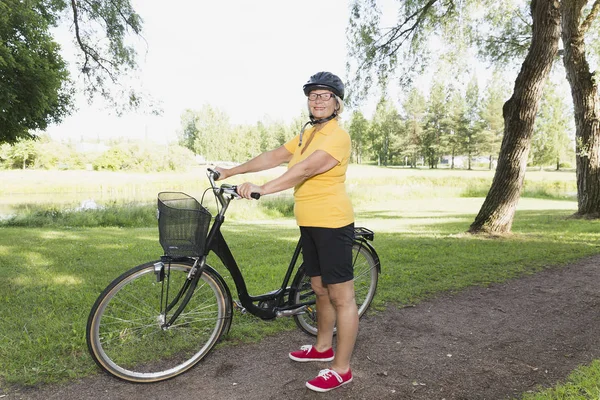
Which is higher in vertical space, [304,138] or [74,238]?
[304,138]

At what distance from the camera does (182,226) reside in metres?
2.88

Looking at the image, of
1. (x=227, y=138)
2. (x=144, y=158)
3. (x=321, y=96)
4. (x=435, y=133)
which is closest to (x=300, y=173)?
(x=321, y=96)

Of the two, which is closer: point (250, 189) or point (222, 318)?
point (250, 189)

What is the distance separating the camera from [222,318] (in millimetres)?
3314

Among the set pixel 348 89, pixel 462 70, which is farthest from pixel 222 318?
pixel 462 70

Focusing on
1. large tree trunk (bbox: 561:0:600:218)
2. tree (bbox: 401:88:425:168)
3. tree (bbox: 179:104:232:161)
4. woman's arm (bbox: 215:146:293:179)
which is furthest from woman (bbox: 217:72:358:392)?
tree (bbox: 401:88:425:168)

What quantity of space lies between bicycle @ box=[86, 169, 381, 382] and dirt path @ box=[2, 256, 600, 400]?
0.59 ft

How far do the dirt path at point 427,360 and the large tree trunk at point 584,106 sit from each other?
866 centimetres

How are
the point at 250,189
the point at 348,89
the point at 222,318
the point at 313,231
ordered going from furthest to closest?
the point at 348,89, the point at 222,318, the point at 313,231, the point at 250,189

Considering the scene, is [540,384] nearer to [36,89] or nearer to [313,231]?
[313,231]

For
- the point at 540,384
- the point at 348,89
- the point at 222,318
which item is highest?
the point at 348,89

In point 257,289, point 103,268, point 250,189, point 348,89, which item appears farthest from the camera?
point 348,89

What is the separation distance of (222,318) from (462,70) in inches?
414

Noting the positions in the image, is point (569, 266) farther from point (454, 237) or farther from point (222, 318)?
point (222, 318)
